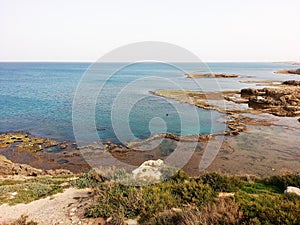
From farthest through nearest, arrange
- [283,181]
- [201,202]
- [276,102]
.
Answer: [276,102]
[283,181]
[201,202]

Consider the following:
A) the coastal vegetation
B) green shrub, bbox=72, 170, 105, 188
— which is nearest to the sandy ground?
green shrub, bbox=72, 170, 105, 188

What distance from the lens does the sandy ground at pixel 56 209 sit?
774 cm

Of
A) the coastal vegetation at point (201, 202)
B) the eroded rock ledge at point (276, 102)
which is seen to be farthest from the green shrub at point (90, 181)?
the eroded rock ledge at point (276, 102)

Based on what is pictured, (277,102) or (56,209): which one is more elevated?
(277,102)

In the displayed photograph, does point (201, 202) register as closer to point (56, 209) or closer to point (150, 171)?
point (150, 171)

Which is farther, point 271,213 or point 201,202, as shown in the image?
point 201,202

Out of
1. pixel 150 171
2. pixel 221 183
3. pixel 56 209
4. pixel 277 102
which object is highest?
pixel 221 183

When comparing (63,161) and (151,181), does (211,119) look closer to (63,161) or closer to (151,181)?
(63,161)

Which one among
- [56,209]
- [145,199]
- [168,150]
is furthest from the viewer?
[168,150]

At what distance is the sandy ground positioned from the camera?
25.4 feet

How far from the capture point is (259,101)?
140ft

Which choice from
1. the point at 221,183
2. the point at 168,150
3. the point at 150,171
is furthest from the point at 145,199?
the point at 168,150

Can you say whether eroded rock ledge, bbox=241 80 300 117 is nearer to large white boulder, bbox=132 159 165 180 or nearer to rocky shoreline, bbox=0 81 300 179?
rocky shoreline, bbox=0 81 300 179

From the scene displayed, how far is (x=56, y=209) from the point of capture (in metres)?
8.50
